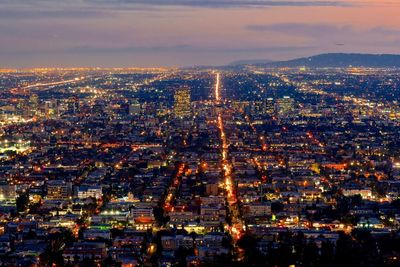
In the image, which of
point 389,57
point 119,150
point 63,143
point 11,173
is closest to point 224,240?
point 11,173

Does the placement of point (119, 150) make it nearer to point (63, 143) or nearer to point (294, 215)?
point (63, 143)

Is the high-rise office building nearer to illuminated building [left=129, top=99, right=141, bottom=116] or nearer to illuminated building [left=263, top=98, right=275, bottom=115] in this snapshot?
illuminated building [left=263, top=98, right=275, bottom=115]

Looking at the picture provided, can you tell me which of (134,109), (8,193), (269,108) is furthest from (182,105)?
(8,193)

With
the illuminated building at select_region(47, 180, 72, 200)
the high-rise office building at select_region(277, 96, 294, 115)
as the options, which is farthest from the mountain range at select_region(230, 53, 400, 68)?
the illuminated building at select_region(47, 180, 72, 200)

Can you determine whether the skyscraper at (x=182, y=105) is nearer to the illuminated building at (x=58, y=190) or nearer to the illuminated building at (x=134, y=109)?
the illuminated building at (x=134, y=109)

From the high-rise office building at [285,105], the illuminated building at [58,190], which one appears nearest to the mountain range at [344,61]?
the high-rise office building at [285,105]

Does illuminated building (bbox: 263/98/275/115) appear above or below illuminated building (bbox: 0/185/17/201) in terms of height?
below

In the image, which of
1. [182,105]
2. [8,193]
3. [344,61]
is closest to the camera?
[8,193]

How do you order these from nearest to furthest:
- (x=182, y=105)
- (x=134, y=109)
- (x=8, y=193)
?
(x=8, y=193), (x=134, y=109), (x=182, y=105)

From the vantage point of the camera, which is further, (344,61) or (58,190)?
(344,61)

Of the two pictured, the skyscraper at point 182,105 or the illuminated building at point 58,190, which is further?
the skyscraper at point 182,105

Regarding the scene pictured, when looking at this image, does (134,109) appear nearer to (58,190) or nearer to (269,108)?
(269,108)
